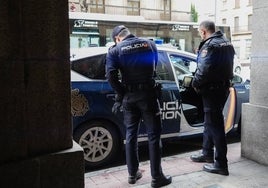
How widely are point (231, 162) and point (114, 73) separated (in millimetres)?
2036

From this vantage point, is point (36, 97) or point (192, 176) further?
point (192, 176)

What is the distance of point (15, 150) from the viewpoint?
2594mm

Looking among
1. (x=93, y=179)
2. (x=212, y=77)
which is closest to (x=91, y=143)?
(x=93, y=179)

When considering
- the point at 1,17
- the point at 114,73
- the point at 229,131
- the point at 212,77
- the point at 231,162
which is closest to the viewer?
the point at 1,17

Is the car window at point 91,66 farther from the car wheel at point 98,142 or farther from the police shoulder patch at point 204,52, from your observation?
the police shoulder patch at point 204,52

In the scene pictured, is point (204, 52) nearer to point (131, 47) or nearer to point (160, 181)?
point (131, 47)

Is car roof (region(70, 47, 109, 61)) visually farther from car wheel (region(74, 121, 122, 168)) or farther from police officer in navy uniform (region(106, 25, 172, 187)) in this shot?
police officer in navy uniform (region(106, 25, 172, 187))

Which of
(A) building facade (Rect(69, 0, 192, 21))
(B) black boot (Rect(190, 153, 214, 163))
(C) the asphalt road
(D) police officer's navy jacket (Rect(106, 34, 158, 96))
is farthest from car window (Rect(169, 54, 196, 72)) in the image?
(A) building facade (Rect(69, 0, 192, 21))

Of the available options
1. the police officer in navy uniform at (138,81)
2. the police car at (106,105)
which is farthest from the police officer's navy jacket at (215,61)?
the police car at (106,105)

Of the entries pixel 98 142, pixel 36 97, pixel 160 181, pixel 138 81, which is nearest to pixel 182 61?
pixel 98 142

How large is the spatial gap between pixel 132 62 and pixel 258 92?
5.72 ft

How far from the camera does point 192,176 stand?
168 inches

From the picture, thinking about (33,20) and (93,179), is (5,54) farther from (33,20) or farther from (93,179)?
(93,179)

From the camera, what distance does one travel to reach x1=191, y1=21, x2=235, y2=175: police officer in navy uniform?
4.21 m
